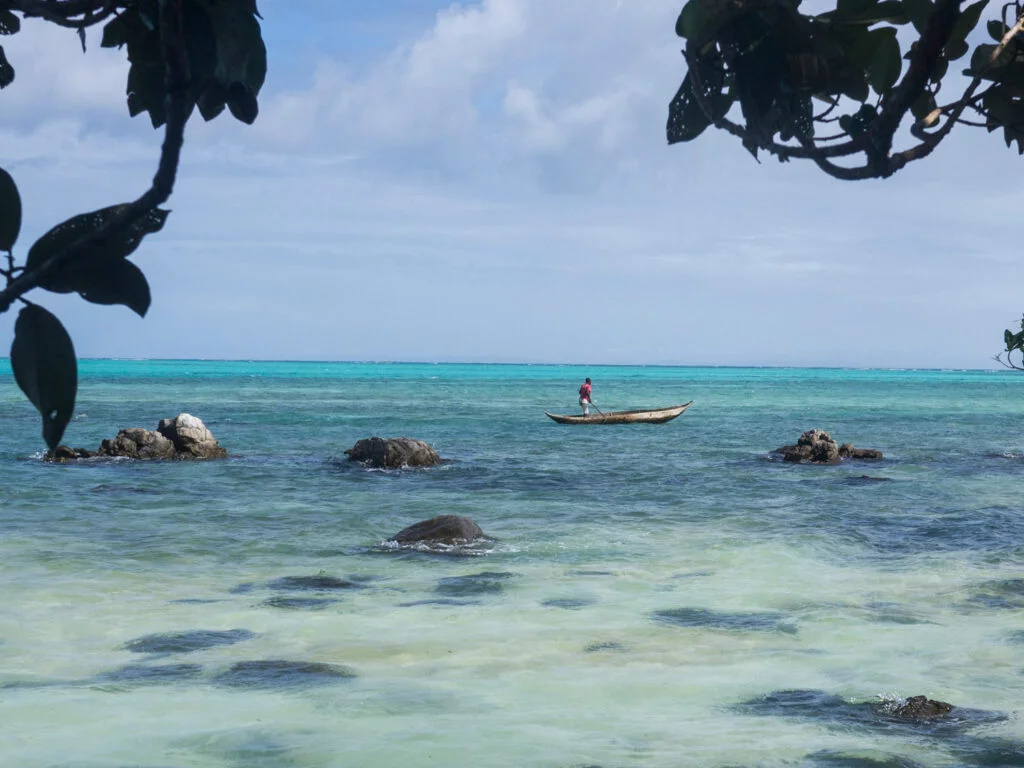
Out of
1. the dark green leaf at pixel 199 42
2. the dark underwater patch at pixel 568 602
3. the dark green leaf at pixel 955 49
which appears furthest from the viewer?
the dark underwater patch at pixel 568 602

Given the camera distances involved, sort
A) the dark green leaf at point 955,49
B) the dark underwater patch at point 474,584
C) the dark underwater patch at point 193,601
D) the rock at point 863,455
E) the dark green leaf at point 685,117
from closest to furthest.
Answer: the dark green leaf at point 685,117 < the dark green leaf at point 955,49 < the dark underwater patch at point 193,601 < the dark underwater patch at point 474,584 < the rock at point 863,455

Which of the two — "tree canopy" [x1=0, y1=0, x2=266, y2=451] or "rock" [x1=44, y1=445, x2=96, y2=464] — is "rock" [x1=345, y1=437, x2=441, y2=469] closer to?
"rock" [x1=44, y1=445, x2=96, y2=464]

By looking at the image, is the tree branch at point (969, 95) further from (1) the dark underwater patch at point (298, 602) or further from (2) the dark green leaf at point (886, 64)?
(1) the dark underwater patch at point (298, 602)

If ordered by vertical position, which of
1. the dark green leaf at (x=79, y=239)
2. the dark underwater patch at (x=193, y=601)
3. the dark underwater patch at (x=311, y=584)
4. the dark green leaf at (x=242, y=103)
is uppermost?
the dark green leaf at (x=242, y=103)

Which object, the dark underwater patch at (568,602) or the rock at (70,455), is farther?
the rock at (70,455)

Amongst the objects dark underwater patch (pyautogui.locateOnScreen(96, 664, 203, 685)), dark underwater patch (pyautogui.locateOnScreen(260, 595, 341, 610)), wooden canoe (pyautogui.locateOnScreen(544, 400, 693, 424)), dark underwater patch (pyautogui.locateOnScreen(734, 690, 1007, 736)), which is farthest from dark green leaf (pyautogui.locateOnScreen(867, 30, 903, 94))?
Result: wooden canoe (pyautogui.locateOnScreen(544, 400, 693, 424))

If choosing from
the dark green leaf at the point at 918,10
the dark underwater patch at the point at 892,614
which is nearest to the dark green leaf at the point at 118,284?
the dark green leaf at the point at 918,10

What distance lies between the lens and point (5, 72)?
2623 mm

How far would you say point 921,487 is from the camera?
26750 millimetres

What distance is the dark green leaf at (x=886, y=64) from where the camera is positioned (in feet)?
6.89

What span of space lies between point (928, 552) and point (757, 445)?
2336 centimetres

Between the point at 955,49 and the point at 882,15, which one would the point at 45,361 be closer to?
the point at 882,15

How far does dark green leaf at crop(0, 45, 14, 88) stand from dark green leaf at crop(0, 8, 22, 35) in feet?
0.23

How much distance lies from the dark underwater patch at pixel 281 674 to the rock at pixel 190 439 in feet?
69.2
